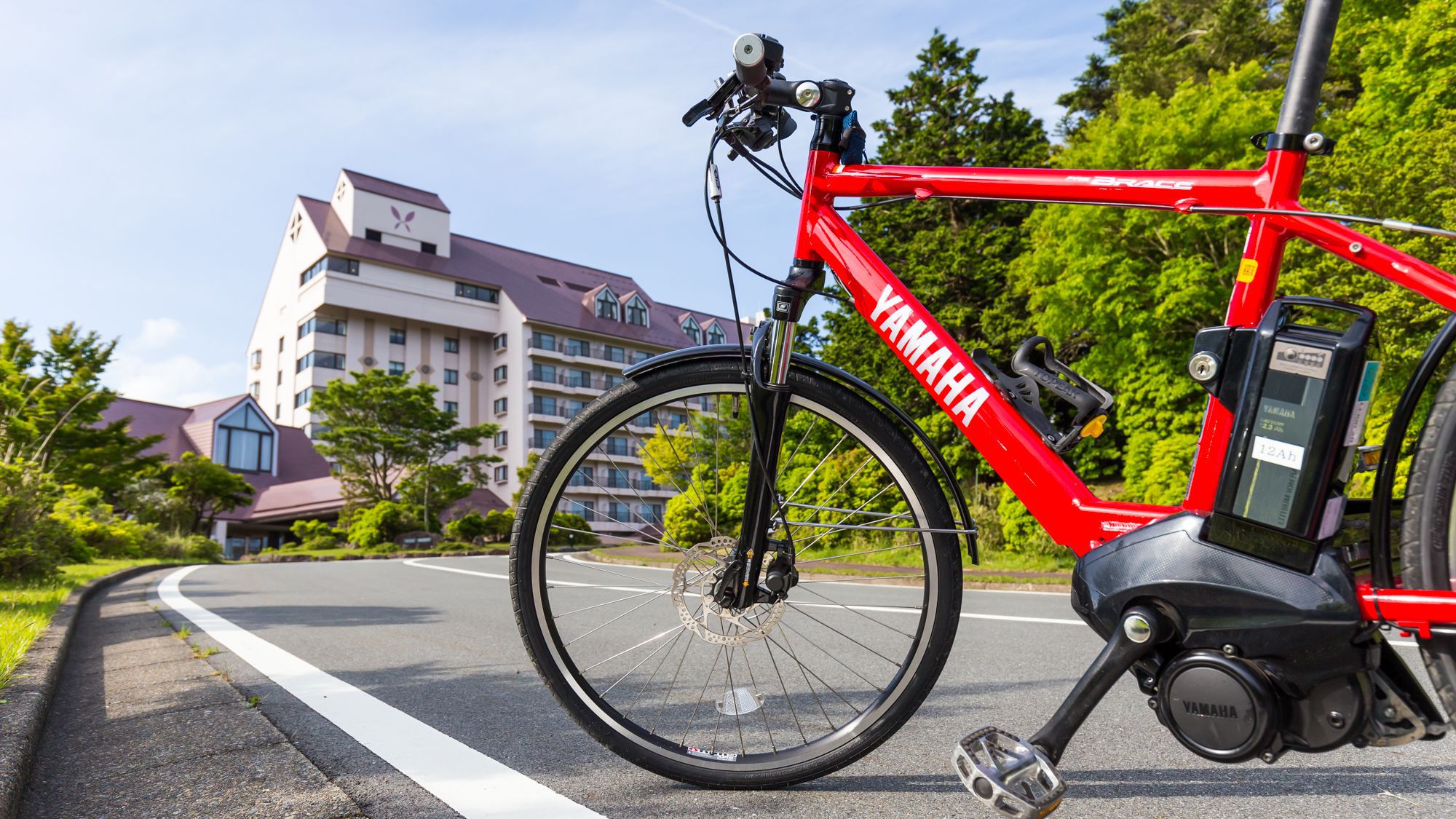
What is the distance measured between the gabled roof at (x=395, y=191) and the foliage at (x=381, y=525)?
85.1 ft

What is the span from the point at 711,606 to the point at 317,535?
38.8 meters

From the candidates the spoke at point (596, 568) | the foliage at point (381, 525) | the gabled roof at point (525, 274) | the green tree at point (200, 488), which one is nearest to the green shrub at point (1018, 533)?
the spoke at point (596, 568)

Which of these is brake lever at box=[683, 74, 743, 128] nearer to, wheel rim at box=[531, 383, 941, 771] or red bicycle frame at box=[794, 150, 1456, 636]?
red bicycle frame at box=[794, 150, 1456, 636]

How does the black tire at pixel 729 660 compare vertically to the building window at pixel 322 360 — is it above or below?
below

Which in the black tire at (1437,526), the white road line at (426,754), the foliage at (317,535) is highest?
the black tire at (1437,526)

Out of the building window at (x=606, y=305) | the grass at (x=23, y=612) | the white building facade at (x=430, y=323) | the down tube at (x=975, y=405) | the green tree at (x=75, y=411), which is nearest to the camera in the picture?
the down tube at (x=975, y=405)

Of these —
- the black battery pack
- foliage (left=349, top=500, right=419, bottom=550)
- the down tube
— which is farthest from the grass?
foliage (left=349, top=500, right=419, bottom=550)

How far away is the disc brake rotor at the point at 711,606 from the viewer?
2.29 m

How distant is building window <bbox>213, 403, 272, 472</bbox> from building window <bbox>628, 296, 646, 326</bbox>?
2632 centimetres

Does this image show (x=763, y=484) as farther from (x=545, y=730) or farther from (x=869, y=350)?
(x=869, y=350)

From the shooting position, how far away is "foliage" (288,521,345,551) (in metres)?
35.3

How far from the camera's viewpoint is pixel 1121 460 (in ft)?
76.2

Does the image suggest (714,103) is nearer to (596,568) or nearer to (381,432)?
(596,568)

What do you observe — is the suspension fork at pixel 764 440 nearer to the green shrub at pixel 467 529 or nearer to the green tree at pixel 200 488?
the green shrub at pixel 467 529
